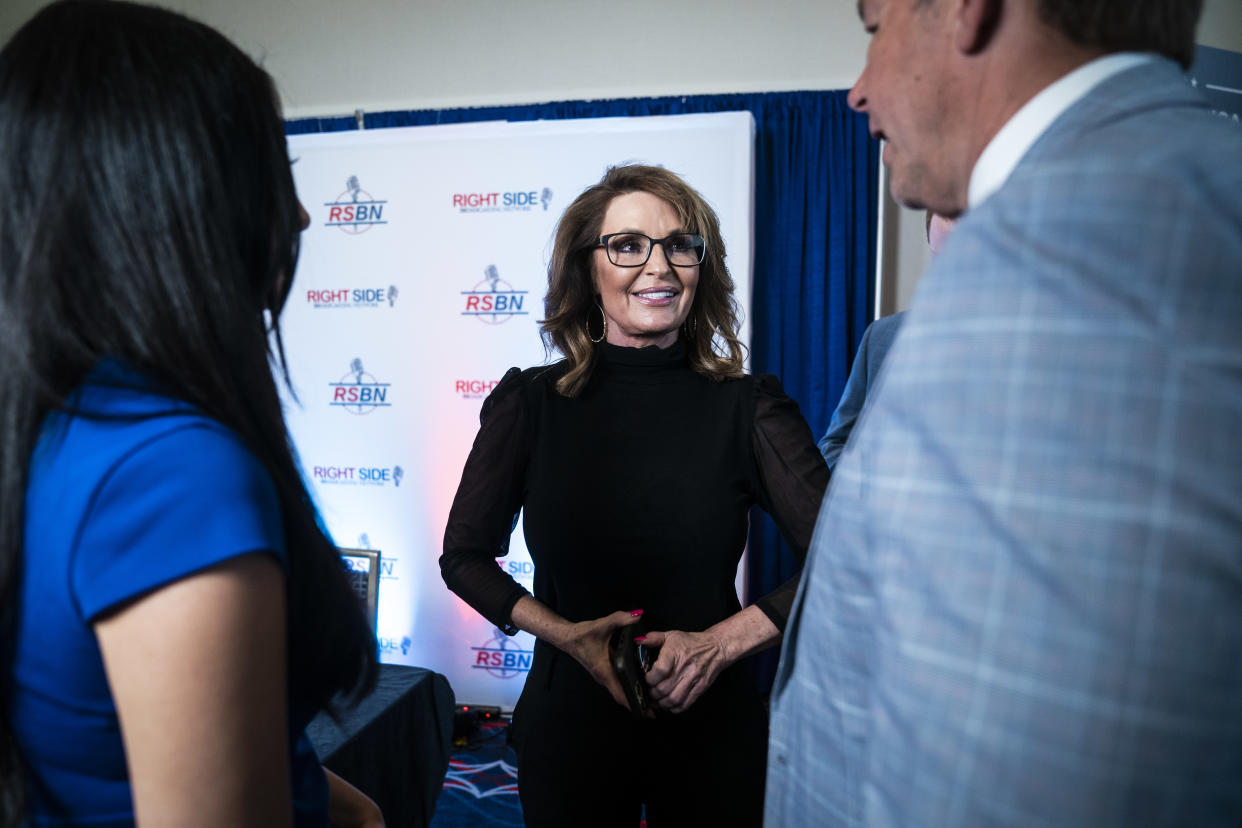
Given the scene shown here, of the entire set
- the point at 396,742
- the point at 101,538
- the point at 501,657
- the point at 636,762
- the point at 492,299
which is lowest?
the point at 501,657

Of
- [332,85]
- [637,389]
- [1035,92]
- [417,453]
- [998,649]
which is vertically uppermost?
[332,85]

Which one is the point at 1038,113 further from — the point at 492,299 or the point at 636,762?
the point at 492,299

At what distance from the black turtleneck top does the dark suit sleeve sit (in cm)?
52

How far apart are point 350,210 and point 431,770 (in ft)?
9.27

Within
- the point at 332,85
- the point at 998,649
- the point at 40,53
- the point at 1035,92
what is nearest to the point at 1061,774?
the point at 998,649

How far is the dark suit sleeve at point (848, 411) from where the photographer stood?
6.54 ft

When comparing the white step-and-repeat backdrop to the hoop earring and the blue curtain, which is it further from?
the hoop earring

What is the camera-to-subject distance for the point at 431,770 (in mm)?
1857

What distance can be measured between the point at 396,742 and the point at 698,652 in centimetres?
83

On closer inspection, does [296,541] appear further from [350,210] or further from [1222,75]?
[350,210]

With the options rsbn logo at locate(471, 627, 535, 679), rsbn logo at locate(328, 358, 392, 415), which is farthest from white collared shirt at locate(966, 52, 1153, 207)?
rsbn logo at locate(328, 358, 392, 415)

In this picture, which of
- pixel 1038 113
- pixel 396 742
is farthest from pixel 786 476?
pixel 396 742

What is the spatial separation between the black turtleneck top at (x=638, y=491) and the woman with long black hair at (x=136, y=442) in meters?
0.84

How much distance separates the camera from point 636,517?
4.76ft
